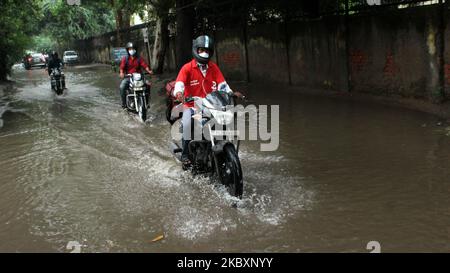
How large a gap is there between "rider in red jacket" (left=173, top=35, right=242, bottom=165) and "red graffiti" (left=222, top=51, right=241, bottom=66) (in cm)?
1074

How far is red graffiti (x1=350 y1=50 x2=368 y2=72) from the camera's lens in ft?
37.8

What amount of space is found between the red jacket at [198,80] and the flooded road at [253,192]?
1.15 metres

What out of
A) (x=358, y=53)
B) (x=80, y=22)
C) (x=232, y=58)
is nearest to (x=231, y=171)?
(x=358, y=53)

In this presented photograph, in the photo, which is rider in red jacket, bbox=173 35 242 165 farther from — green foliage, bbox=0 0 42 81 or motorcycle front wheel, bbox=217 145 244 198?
green foliage, bbox=0 0 42 81

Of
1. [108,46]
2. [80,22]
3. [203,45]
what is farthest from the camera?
[80,22]

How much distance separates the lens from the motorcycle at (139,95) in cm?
1184

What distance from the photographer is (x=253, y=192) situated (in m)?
6.02

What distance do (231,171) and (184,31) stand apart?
37.0 feet

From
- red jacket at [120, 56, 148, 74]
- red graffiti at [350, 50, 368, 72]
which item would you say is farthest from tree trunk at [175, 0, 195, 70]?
red graffiti at [350, 50, 368, 72]

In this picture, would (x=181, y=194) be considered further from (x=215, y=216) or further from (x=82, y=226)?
(x=82, y=226)

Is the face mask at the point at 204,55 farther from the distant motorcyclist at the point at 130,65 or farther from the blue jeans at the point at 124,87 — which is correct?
the blue jeans at the point at 124,87

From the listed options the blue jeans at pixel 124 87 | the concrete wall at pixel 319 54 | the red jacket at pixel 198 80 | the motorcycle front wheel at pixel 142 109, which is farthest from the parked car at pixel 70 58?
the red jacket at pixel 198 80

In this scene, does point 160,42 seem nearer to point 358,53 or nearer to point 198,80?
point 358,53
